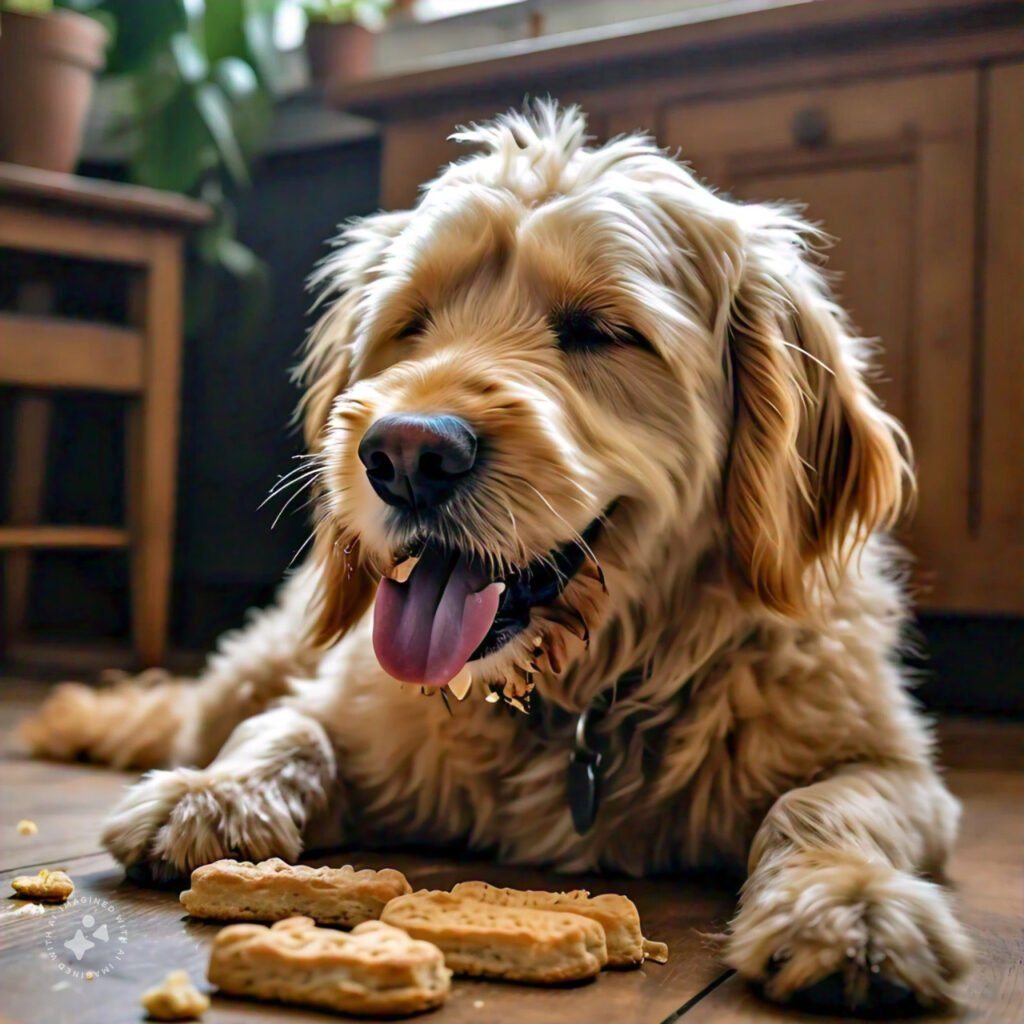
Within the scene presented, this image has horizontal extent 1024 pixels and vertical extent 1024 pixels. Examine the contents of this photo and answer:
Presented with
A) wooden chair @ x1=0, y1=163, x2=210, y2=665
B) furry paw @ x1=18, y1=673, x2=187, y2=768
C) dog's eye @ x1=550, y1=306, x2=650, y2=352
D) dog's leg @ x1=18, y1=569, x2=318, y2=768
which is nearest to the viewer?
dog's eye @ x1=550, y1=306, x2=650, y2=352

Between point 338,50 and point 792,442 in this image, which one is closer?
point 792,442

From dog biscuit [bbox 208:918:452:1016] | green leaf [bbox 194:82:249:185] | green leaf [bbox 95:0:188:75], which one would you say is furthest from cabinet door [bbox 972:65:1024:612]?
green leaf [bbox 95:0:188:75]

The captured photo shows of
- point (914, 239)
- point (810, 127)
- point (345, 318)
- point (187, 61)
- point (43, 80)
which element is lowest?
point (345, 318)

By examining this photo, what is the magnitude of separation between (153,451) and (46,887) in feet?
7.95

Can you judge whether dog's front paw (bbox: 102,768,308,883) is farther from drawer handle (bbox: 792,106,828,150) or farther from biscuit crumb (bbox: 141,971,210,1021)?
drawer handle (bbox: 792,106,828,150)

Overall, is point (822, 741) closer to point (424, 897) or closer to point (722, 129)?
point (424, 897)

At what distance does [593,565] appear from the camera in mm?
1572

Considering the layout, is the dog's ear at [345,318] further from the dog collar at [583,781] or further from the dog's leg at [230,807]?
the dog collar at [583,781]

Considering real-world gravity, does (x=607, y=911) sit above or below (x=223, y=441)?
below

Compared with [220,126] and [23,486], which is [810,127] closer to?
[220,126]

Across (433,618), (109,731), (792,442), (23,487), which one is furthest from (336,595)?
(23,487)

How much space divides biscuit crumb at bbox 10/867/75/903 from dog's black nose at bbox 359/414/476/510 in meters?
0.59

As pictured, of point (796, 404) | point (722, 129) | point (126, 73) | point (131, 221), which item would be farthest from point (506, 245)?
point (126, 73)

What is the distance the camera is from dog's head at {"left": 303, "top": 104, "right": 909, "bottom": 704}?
144 cm
